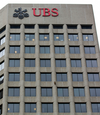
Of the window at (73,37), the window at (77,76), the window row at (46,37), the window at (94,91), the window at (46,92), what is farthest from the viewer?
the window at (73,37)

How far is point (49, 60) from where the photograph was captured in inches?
2601

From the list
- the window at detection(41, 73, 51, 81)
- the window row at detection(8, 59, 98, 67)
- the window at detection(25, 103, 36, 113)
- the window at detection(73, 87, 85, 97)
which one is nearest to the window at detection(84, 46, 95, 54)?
the window row at detection(8, 59, 98, 67)

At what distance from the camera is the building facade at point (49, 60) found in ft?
200

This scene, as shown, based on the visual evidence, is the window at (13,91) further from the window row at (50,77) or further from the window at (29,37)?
the window at (29,37)

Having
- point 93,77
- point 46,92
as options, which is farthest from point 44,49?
point 93,77

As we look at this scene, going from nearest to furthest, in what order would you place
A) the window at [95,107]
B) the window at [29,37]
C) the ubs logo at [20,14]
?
the window at [95,107]
the window at [29,37]
the ubs logo at [20,14]

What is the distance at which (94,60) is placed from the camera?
67.1 m

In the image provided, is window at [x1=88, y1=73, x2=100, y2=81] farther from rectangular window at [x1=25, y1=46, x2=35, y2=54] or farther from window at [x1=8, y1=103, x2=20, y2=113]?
window at [x1=8, y1=103, x2=20, y2=113]

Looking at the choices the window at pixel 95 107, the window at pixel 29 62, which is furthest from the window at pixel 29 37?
the window at pixel 95 107

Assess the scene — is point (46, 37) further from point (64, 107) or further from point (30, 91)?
point (64, 107)

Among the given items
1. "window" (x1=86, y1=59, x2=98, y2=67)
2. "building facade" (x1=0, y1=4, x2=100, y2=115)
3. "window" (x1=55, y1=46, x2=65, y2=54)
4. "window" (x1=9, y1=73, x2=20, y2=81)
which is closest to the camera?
"building facade" (x1=0, y1=4, x2=100, y2=115)

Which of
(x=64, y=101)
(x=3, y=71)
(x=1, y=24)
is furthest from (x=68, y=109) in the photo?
(x=1, y=24)

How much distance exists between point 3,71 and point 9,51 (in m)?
6.08

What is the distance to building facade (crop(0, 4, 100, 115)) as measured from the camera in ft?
200
